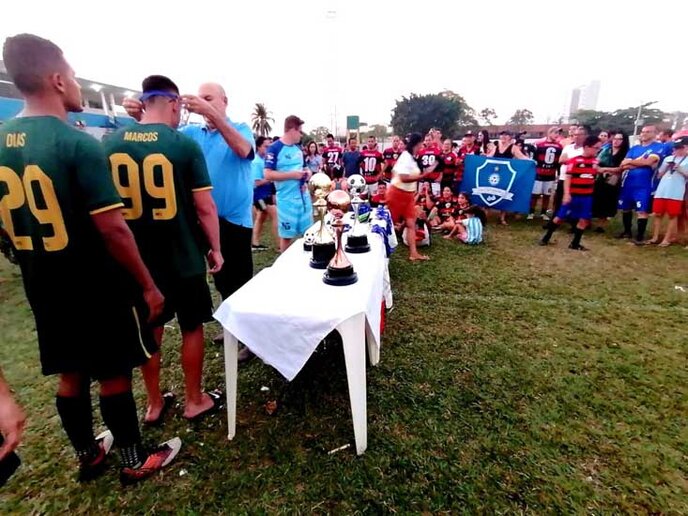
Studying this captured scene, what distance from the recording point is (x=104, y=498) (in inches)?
70.5

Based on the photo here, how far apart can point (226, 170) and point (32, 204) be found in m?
1.26

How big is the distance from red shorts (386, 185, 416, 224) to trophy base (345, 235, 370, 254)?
2.48 metres

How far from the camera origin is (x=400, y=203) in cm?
514

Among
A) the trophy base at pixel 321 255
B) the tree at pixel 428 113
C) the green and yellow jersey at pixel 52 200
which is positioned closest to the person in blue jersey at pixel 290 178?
the trophy base at pixel 321 255

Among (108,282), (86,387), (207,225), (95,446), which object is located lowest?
(95,446)

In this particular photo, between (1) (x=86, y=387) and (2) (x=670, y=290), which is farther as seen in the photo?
(2) (x=670, y=290)

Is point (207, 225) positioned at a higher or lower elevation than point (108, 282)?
higher

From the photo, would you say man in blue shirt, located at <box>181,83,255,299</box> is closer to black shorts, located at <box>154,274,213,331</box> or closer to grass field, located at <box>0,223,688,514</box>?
black shorts, located at <box>154,274,213,331</box>

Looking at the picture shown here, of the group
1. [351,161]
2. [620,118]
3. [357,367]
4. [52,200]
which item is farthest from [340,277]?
[620,118]

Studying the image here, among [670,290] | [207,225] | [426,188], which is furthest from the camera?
[426,188]

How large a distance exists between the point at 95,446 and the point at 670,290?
18.3 ft

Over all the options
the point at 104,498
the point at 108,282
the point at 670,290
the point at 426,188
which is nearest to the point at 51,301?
the point at 108,282

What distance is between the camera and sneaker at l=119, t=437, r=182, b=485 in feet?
6.07

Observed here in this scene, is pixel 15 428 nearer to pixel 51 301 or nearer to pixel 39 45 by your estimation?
pixel 51 301
